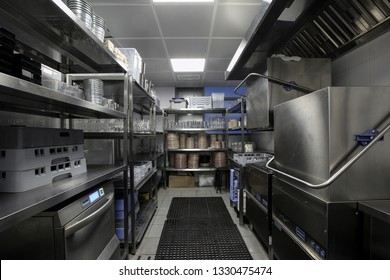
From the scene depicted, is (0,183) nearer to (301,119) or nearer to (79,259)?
(79,259)

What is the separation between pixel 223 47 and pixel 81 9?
2045 millimetres

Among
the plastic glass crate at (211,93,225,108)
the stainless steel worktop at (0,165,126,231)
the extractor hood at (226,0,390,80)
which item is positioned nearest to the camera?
the stainless steel worktop at (0,165,126,231)

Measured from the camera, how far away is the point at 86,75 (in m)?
1.60

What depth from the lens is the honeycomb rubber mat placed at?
1.70m

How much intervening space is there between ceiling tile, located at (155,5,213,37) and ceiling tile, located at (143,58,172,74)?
79 centimetres

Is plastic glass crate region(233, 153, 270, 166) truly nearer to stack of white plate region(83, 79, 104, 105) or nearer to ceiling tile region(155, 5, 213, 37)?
ceiling tile region(155, 5, 213, 37)

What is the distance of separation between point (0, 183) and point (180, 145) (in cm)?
330

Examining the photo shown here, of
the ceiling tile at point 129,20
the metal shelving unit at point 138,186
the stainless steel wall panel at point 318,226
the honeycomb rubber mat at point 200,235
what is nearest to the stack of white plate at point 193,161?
the metal shelving unit at point 138,186

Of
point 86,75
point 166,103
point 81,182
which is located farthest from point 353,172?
point 166,103

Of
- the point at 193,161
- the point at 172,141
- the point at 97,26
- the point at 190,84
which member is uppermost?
the point at 190,84

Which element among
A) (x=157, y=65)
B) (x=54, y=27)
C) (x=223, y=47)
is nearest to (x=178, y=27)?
(x=223, y=47)

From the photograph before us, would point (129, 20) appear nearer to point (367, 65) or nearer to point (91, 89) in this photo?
point (91, 89)

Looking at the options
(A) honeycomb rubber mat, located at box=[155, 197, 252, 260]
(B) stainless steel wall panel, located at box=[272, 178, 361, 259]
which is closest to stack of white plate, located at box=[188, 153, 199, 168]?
(A) honeycomb rubber mat, located at box=[155, 197, 252, 260]

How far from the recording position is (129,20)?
6.78ft
